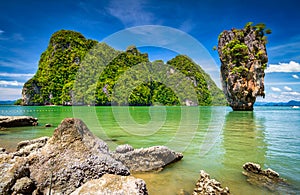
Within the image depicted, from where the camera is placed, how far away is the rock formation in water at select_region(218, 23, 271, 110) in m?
41.8

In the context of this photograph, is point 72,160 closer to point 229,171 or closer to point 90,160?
point 90,160

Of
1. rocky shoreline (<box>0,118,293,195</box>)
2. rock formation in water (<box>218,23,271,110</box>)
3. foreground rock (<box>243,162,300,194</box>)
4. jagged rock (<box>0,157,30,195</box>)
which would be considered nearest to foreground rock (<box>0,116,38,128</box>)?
rocky shoreline (<box>0,118,293,195</box>)

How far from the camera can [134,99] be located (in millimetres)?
84625

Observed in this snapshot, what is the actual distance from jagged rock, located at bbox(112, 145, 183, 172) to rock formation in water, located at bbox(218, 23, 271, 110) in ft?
135

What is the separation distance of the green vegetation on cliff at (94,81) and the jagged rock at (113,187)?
2359 inches

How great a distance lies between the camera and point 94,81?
310ft

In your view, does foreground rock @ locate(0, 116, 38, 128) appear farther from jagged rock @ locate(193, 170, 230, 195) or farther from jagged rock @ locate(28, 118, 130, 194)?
jagged rock @ locate(193, 170, 230, 195)

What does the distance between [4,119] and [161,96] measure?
73.8 m

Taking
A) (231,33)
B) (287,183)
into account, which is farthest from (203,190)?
(231,33)

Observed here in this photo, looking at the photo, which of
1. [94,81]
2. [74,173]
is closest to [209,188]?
[74,173]

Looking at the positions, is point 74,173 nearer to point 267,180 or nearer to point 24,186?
point 24,186

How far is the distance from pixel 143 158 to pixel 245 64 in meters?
43.0

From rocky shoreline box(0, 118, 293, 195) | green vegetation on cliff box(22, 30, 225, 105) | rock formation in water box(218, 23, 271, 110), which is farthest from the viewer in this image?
green vegetation on cliff box(22, 30, 225, 105)

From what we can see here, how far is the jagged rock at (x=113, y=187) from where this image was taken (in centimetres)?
297
